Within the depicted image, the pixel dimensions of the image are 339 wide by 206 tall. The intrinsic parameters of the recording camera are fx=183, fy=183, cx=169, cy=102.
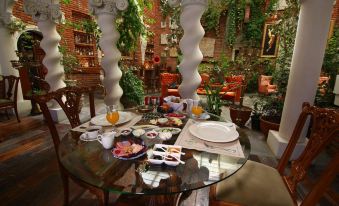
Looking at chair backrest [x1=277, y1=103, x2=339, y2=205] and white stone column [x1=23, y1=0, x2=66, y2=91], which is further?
white stone column [x1=23, y1=0, x2=66, y2=91]

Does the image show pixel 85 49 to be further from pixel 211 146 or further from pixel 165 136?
pixel 211 146

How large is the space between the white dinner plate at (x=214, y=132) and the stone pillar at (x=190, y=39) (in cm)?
136

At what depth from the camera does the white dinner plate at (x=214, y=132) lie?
103 cm

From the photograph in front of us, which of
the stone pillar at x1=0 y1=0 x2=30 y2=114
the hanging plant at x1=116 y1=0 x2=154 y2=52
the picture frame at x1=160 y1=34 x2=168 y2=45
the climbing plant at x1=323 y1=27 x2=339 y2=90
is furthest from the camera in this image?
the picture frame at x1=160 y1=34 x2=168 y2=45

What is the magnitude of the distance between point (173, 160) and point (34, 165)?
2010 millimetres

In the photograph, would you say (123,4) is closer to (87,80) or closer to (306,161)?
(306,161)

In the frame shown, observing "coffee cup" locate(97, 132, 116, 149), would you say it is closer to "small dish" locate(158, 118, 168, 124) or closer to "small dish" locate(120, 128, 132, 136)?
"small dish" locate(120, 128, 132, 136)

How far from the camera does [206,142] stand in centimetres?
100

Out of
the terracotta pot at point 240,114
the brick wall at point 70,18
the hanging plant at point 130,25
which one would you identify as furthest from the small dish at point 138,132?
the brick wall at point 70,18

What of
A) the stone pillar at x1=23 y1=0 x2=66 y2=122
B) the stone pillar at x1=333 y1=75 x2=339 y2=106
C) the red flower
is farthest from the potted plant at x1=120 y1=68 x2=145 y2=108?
the red flower

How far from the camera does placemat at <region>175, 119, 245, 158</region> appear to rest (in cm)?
92

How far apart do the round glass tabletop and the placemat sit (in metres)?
0.03

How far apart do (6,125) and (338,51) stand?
588 cm

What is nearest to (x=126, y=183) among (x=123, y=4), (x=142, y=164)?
(x=142, y=164)
